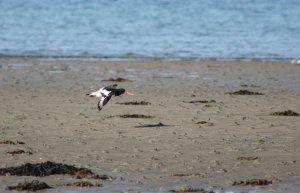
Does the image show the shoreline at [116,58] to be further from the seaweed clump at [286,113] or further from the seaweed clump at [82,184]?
the seaweed clump at [82,184]

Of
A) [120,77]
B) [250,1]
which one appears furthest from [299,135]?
[250,1]

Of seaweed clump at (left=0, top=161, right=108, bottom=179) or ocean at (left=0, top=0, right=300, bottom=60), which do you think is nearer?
seaweed clump at (left=0, top=161, right=108, bottom=179)

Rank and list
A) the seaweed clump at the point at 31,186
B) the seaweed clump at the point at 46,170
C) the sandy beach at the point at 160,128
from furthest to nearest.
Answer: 1. the sandy beach at the point at 160,128
2. the seaweed clump at the point at 46,170
3. the seaweed clump at the point at 31,186

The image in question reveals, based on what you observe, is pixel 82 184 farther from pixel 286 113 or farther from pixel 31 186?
pixel 286 113

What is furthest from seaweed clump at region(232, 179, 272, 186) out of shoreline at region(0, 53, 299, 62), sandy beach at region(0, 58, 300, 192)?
shoreline at region(0, 53, 299, 62)

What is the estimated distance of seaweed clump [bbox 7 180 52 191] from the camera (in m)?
11.3

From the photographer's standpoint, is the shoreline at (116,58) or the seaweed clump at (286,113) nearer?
the seaweed clump at (286,113)

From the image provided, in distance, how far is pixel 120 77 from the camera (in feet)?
84.5

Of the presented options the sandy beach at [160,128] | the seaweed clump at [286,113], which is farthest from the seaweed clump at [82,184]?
the seaweed clump at [286,113]

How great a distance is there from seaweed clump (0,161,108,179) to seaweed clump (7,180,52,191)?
2.44 feet

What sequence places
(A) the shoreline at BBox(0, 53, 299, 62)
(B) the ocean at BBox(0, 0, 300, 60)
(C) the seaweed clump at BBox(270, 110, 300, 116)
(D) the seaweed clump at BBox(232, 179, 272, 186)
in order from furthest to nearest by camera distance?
(B) the ocean at BBox(0, 0, 300, 60), (A) the shoreline at BBox(0, 53, 299, 62), (C) the seaweed clump at BBox(270, 110, 300, 116), (D) the seaweed clump at BBox(232, 179, 272, 186)

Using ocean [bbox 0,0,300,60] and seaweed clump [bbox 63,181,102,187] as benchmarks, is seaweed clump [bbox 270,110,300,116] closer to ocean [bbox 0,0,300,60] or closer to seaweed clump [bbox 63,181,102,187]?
seaweed clump [bbox 63,181,102,187]

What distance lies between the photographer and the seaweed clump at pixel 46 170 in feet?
40.0

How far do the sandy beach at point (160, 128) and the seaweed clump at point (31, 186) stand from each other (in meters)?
0.24
